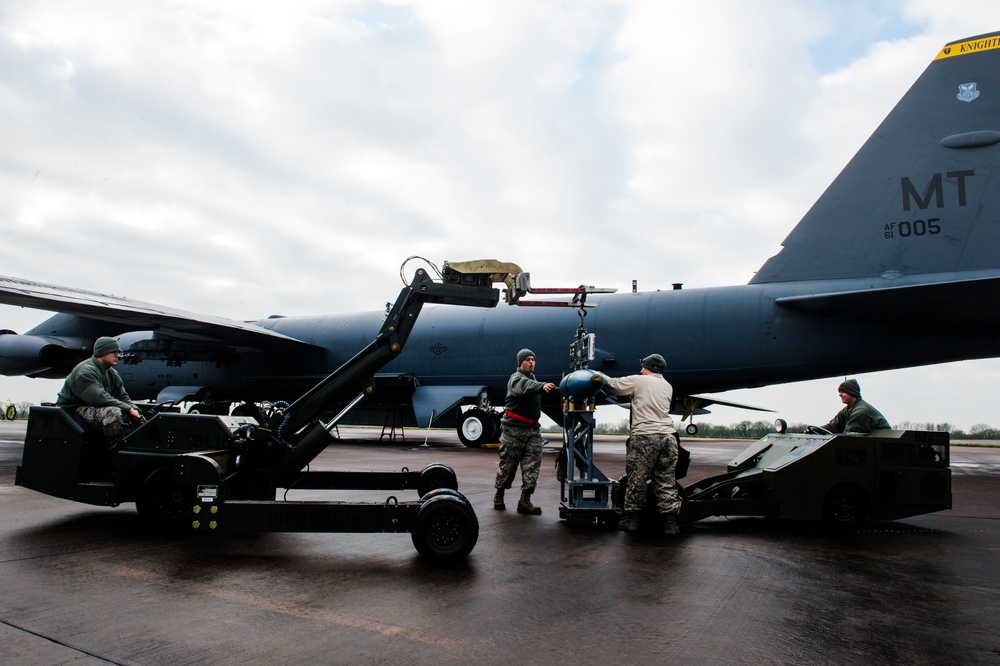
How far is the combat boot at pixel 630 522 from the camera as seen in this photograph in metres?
5.76

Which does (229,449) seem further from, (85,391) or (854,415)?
(854,415)

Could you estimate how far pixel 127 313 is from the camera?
14.0m

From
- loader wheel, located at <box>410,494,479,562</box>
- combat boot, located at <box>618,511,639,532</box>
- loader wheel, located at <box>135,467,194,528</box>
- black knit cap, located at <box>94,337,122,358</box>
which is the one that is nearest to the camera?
loader wheel, located at <box>410,494,479,562</box>

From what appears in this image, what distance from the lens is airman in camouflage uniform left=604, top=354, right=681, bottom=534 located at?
566 centimetres

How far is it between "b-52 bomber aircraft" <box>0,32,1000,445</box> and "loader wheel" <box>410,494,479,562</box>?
9.42 meters

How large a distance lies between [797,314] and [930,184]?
318 cm

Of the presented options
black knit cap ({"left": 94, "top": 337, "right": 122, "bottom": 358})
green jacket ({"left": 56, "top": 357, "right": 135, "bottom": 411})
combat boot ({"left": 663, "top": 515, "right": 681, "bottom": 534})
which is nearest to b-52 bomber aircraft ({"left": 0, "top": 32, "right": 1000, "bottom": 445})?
combat boot ({"left": 663, "top": 515, "right": 681, "bottom": 534})

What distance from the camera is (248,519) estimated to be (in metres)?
4.31

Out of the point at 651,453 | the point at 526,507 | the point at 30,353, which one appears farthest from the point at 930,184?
the point at 30,353

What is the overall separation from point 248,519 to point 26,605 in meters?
1.26

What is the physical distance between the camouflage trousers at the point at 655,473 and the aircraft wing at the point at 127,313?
39.0 ft

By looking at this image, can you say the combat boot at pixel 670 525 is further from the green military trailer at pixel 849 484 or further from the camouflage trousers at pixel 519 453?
the camouflage trousers at pixel 519 453

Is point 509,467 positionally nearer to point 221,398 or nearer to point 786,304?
point 786,304

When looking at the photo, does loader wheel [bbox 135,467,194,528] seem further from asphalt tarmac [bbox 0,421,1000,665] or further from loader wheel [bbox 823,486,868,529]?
loader wheel [bbox 823,486,868,529]
